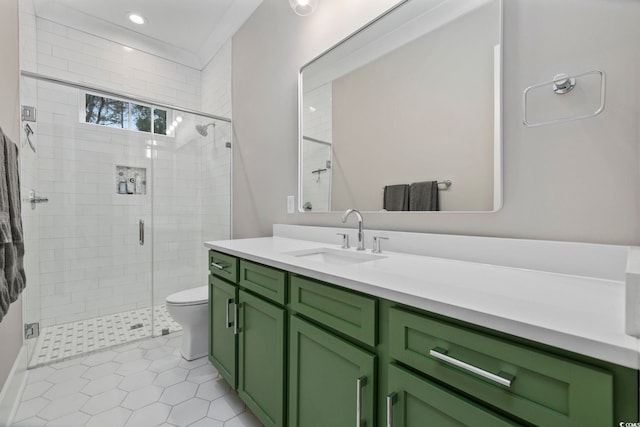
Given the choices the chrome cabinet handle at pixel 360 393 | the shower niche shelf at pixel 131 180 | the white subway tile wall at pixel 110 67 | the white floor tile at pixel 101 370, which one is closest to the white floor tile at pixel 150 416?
the white floor tile at pixel 101 370

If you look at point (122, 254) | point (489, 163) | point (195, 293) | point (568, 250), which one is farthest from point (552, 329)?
point (122, 254)

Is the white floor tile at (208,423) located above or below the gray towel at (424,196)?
below

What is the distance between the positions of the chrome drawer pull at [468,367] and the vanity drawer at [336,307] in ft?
0.60

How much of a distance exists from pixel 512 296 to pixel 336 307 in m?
0.48

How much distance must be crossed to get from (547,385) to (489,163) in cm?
83

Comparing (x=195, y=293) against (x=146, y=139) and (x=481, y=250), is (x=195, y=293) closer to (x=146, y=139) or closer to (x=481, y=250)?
(x=146, y=139)

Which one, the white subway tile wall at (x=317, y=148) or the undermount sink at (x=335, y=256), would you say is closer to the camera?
the undermount sink at (x=335, y=256)

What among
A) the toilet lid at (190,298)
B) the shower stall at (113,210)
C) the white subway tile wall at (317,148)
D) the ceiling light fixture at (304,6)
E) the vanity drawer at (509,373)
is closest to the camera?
the vanity drawer at (509,373)

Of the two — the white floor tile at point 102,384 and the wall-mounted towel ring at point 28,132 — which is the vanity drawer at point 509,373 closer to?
the white floor tile at point 102,384

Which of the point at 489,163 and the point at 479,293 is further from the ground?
the point at 489,163

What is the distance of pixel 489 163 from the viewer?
1123 mm

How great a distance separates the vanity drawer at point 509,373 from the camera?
1.54 ft

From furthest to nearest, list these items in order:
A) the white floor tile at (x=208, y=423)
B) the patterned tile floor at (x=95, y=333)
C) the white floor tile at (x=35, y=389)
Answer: the patterned tile floor at (x=95, y=333) < the white floor tile at (x=35, y=389) < the white floor tile at (x=208, y=423)

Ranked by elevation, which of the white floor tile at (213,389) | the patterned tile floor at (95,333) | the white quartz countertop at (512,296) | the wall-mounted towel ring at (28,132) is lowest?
the white floor tile at (213,389)
